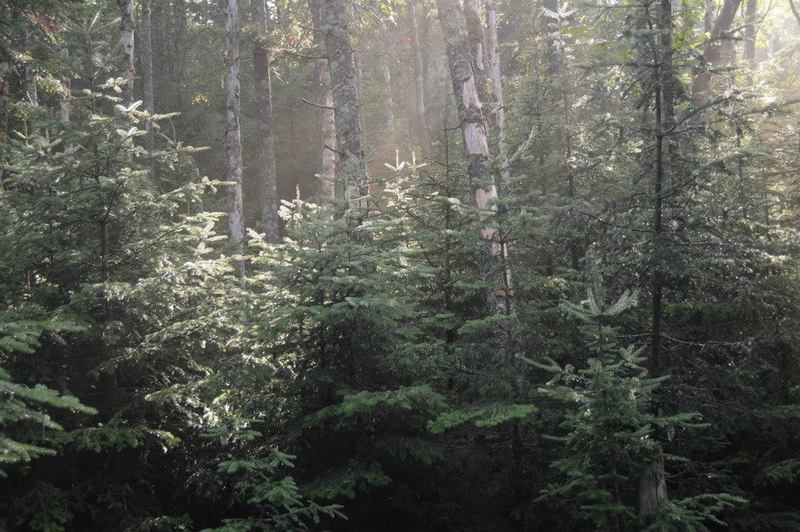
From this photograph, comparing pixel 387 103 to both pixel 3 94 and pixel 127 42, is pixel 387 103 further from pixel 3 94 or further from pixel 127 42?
pixel 3 94

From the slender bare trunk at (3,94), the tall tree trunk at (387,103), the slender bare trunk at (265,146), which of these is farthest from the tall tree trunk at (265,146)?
the tall tree trunk at (387,103)

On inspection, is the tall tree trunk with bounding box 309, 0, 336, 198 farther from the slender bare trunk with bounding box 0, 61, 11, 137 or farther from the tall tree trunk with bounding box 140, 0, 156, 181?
the slender bare trunk with bounding box 0, 61, 11, 137

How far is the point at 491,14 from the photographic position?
62.1 feet

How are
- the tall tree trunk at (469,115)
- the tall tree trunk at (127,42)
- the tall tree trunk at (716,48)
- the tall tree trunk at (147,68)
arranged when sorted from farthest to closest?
the tall tree trunk at (147,68), the tall tree trunk at (127,42), the tall tree trunk at (716,48), the tall tree trunk at (469,115)

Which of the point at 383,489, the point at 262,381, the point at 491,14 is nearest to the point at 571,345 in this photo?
the point at 383,489

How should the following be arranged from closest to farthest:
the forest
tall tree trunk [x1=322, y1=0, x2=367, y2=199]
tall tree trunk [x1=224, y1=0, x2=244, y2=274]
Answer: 1. the forest
2. tall tree trunk [x1=322, y1=0, x2=367, y2=199]
3. tall tree trunk [x1=224, y1=0, x2=244, y2=274]

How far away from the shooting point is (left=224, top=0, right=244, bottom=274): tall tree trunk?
15.2 meters

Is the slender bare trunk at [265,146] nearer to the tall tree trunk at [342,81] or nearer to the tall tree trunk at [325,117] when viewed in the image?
the tall tree trunk at [325,117]

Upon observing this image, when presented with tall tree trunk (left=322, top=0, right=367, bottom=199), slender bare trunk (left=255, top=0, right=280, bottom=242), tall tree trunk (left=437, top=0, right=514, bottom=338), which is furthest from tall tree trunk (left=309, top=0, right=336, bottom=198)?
tall tree trunk (left=437, top=0, right=514, bottom=338)

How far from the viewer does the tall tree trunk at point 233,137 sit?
15211 millimetres

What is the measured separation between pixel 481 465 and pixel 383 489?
130 centimetres

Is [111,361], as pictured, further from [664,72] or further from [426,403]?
[664,72]

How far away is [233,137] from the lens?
1548 cm

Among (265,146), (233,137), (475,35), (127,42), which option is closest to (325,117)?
(265,146)
